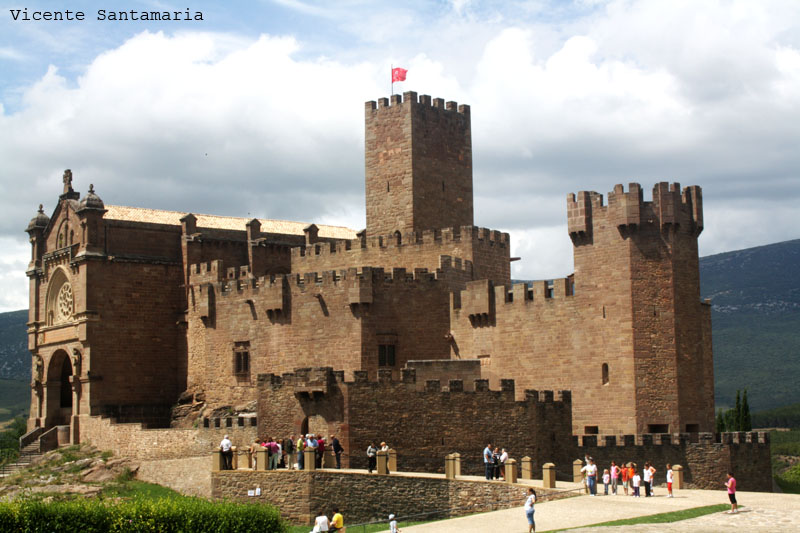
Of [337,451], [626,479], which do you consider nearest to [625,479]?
[626,479]

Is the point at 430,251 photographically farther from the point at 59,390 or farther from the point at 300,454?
the point at 59,390

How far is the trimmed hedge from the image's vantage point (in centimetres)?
3312

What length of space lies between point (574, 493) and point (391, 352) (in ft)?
46.9

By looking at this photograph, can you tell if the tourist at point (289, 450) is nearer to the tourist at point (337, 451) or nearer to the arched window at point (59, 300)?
the tourist at point (337, 451)

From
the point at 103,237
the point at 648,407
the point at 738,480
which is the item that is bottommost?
the point at 738,480

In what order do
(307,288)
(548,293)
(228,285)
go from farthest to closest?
(228,285), (307,288), (548,293)

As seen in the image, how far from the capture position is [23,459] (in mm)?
54344

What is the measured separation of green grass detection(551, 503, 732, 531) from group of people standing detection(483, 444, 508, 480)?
6661 mm

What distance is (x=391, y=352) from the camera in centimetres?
4769

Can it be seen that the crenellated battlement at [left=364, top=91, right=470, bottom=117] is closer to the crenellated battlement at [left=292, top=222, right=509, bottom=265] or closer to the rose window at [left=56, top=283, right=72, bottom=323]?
the crenellated battlement at [left=292, top=222, right=509, bottom=265]

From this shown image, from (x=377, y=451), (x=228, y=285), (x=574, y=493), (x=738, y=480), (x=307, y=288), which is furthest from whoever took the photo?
(x=228, y=285)

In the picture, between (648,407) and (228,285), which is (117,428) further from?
(648,407)

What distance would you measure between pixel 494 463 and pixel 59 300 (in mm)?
30743

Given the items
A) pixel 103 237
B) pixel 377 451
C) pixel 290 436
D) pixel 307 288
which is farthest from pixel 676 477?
pixel 103 237
